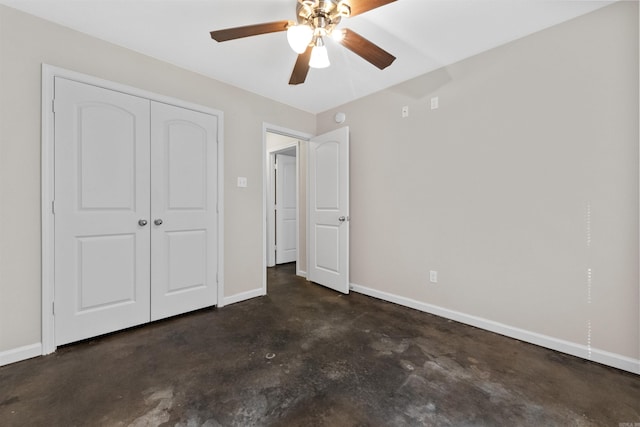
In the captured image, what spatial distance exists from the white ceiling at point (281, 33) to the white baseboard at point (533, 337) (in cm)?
237

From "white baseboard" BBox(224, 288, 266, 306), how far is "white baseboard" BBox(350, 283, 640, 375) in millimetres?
1523

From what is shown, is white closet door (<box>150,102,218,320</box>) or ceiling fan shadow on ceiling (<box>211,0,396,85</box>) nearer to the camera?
ceiling fan shadow on ceiling (<box>211,0,396,85</box>)

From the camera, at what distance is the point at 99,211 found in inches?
84.3

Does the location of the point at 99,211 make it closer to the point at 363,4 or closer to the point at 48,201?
the point at 48,201

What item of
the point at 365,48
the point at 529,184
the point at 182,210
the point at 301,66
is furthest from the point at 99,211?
the point at 529,184

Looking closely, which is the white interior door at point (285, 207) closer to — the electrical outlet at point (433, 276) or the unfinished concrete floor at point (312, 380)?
the unfinished concrete floor at point (312, 380)

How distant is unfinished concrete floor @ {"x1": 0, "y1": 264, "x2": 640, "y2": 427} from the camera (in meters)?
1.36

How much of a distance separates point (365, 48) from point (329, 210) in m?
1.99

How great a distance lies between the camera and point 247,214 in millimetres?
3100

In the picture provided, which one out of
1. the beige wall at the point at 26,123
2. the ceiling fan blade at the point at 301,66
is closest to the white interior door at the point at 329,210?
the ceiling fan blade at the point at 301,66

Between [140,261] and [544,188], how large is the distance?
3.40 meters

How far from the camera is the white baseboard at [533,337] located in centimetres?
177

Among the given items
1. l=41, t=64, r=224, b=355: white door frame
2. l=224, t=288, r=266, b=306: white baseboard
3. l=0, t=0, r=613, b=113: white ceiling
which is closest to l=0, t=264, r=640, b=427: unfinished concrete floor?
l=41, t=64, r=224, b=355: white door frame

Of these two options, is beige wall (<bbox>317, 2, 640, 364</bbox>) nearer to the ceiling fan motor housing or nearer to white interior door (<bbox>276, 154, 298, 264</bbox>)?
the ceiling fan motor housing
